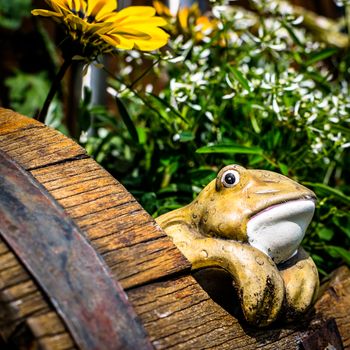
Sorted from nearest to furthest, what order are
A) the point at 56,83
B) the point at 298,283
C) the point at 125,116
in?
1. the point at 298,283
2. the point at 56,83
3. the point at 125,116

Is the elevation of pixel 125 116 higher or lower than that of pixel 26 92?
higher


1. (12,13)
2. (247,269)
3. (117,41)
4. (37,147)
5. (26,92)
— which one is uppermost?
(117,41)

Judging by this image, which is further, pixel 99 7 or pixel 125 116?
pixel 125 116

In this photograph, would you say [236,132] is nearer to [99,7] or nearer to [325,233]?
[325,233]

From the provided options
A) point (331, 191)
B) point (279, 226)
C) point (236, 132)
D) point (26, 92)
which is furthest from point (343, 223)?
point (26, 92)

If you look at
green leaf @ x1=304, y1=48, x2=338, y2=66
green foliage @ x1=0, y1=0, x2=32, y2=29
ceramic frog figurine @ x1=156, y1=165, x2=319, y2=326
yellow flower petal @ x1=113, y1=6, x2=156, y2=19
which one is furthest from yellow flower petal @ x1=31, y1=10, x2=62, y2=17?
green foliage @ x1=0, y1=0, x2=32, y2=29

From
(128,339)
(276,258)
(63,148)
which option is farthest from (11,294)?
(276,258)
